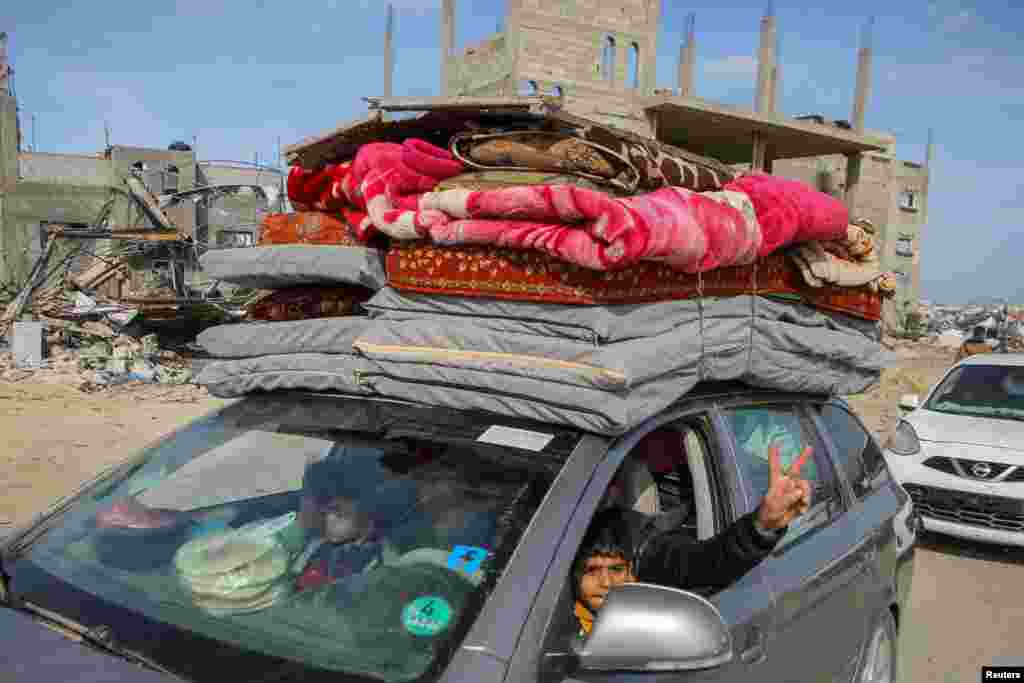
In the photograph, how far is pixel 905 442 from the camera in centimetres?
611

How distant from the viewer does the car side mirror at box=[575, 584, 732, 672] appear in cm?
151

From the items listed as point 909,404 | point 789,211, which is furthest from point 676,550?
point 909,404

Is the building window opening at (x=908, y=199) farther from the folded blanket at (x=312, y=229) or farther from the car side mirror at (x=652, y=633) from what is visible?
the car side mirror at (x=652, y=633)

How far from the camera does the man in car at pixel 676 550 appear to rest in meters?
1.84

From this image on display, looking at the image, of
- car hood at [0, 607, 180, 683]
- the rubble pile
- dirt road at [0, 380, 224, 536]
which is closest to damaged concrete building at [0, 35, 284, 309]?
the rubble pile

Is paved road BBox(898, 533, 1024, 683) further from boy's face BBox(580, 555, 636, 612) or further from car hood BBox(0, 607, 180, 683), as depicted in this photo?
car hood BBox(0, 607, 180, 683)

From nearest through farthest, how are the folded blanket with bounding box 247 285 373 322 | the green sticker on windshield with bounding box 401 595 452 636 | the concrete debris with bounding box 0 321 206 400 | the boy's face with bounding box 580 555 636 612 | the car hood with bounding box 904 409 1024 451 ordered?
the green sticker on windshield with bounding box 401 595 452 636 → the boy's face with bounding box 580 555 636 612 → the folded blanket with bounding box 247 285 373 322 → the car hood with bounding box 904 409 1024 451 → the concrete debris with bounding box 0 321 206 400

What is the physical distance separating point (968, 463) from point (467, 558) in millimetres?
5269

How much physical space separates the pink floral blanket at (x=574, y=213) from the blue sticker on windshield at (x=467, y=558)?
76 cm

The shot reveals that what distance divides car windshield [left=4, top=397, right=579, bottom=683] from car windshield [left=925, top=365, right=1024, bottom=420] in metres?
5.92

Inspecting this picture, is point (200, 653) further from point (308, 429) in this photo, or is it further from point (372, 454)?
point (308, 429)

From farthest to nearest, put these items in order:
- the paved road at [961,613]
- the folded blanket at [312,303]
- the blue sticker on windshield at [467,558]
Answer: the paved road at [961,613]
the folded blanket at [312,303]
the blue sticker on windshield at [467,558]

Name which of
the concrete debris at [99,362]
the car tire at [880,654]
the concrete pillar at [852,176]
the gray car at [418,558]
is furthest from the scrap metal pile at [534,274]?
the concrete pillar at [852,176]

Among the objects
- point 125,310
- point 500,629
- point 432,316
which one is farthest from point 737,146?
point 500,629
